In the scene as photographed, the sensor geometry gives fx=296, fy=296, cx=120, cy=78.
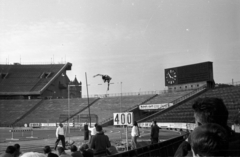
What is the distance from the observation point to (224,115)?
3041mm

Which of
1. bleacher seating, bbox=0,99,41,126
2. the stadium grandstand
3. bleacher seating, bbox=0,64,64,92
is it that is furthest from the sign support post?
bleacher seating, bbox=0,64,64,92

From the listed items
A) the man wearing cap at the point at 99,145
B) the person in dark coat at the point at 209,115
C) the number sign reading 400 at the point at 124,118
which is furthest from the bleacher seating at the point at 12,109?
the person in dark coat at the point at 209,115

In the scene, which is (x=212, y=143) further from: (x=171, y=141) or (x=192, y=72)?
(x=192, y=72)

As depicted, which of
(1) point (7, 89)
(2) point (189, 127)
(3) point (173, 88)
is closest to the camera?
(2) point (189, 127)

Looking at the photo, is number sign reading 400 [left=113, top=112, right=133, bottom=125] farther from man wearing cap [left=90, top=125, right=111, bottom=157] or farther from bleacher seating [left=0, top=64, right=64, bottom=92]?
bleacher seating [left=0, top=64, right=64, bottom=92]

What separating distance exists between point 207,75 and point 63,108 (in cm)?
3283

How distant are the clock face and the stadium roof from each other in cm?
3299

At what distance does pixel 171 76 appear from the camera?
6138cm

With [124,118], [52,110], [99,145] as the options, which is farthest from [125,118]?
[52,110]

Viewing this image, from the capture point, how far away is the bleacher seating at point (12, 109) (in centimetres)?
6549

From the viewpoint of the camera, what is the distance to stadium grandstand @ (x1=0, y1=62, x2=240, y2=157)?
44272 millimetres

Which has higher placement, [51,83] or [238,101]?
[51,83]

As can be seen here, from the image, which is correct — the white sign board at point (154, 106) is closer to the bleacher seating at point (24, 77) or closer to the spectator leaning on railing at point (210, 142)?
the bleacher seating at point (24, 77)

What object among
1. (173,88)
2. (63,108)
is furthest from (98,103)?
Answer: (173,88)
